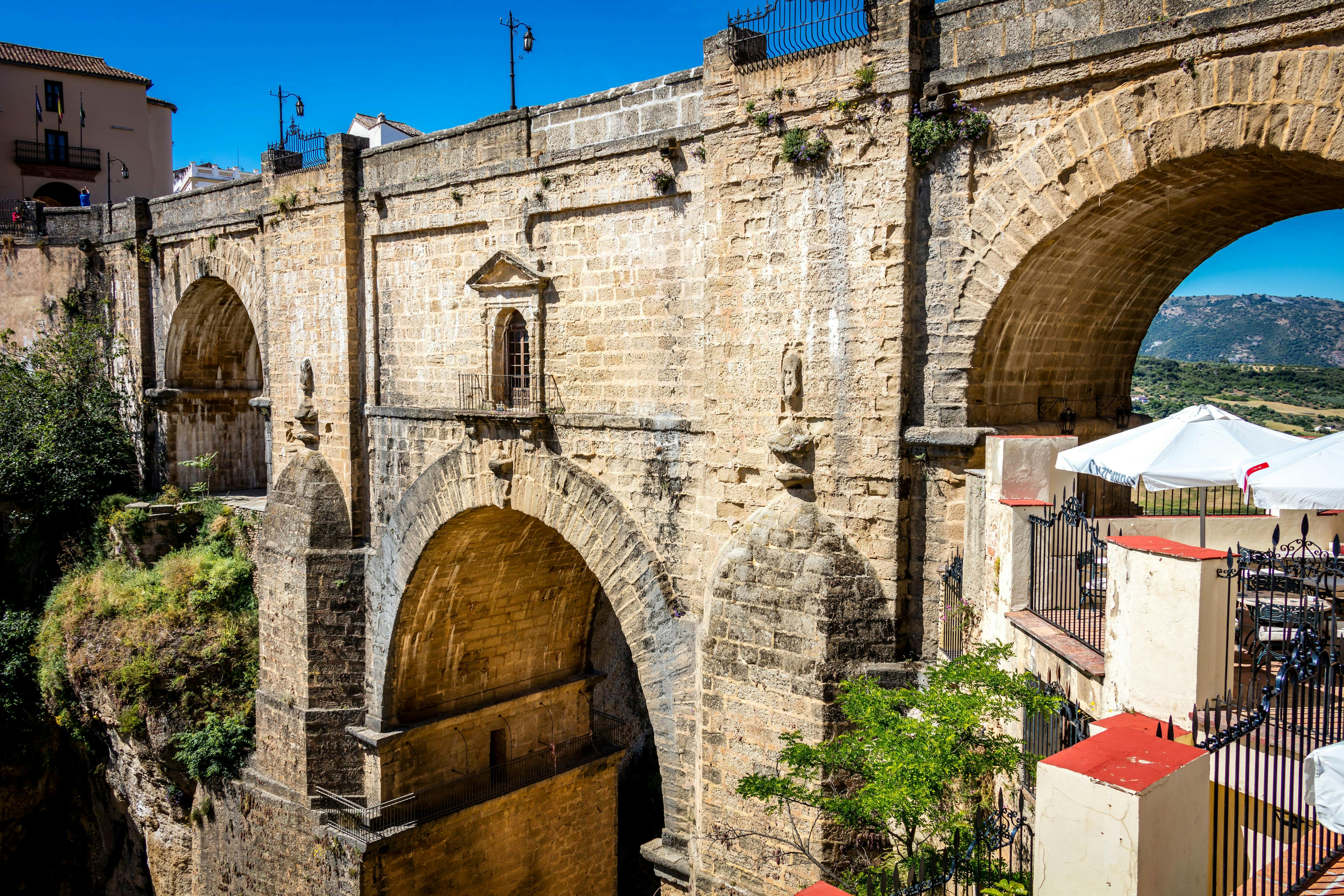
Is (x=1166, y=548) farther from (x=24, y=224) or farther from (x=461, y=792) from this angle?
(x=24, y=224)

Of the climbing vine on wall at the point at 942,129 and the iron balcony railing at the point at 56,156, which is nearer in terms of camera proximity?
the climbing vine on wall at the point at 942,129

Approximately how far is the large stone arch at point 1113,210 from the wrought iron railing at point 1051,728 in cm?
241

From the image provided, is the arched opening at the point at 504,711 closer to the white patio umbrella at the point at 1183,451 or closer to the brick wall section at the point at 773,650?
the brick wall section at the point at 773,650

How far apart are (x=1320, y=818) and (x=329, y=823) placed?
509 inches

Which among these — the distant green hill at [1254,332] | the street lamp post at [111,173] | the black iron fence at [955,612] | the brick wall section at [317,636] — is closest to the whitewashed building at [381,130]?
the street lamp post at [111,173]

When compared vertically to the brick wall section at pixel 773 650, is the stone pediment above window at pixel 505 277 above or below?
above

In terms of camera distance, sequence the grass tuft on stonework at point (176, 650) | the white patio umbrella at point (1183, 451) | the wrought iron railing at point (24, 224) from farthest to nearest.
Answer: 1. the wrought iron railing at point (24, 224)
2. the grass tuft on stonework at point (176, 650)
3. the white patio umbrella at point (1183, 451)

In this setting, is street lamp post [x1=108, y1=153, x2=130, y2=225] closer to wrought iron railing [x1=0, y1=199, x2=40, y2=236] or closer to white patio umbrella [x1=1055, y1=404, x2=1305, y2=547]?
wrought iron railing [x1=0, y1=199, x2=40, y2=236]

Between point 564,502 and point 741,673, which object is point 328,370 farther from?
point 741,673

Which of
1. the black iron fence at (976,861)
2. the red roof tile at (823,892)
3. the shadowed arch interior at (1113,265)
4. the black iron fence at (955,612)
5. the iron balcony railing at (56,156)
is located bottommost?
the black iron fence at (976,861)

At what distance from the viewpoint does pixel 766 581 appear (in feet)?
29.2

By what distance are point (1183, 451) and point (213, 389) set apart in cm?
1900

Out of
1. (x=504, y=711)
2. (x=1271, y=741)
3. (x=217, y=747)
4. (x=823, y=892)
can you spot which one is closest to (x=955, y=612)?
(x=1271, y=741)

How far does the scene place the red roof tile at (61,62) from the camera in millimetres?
28328
